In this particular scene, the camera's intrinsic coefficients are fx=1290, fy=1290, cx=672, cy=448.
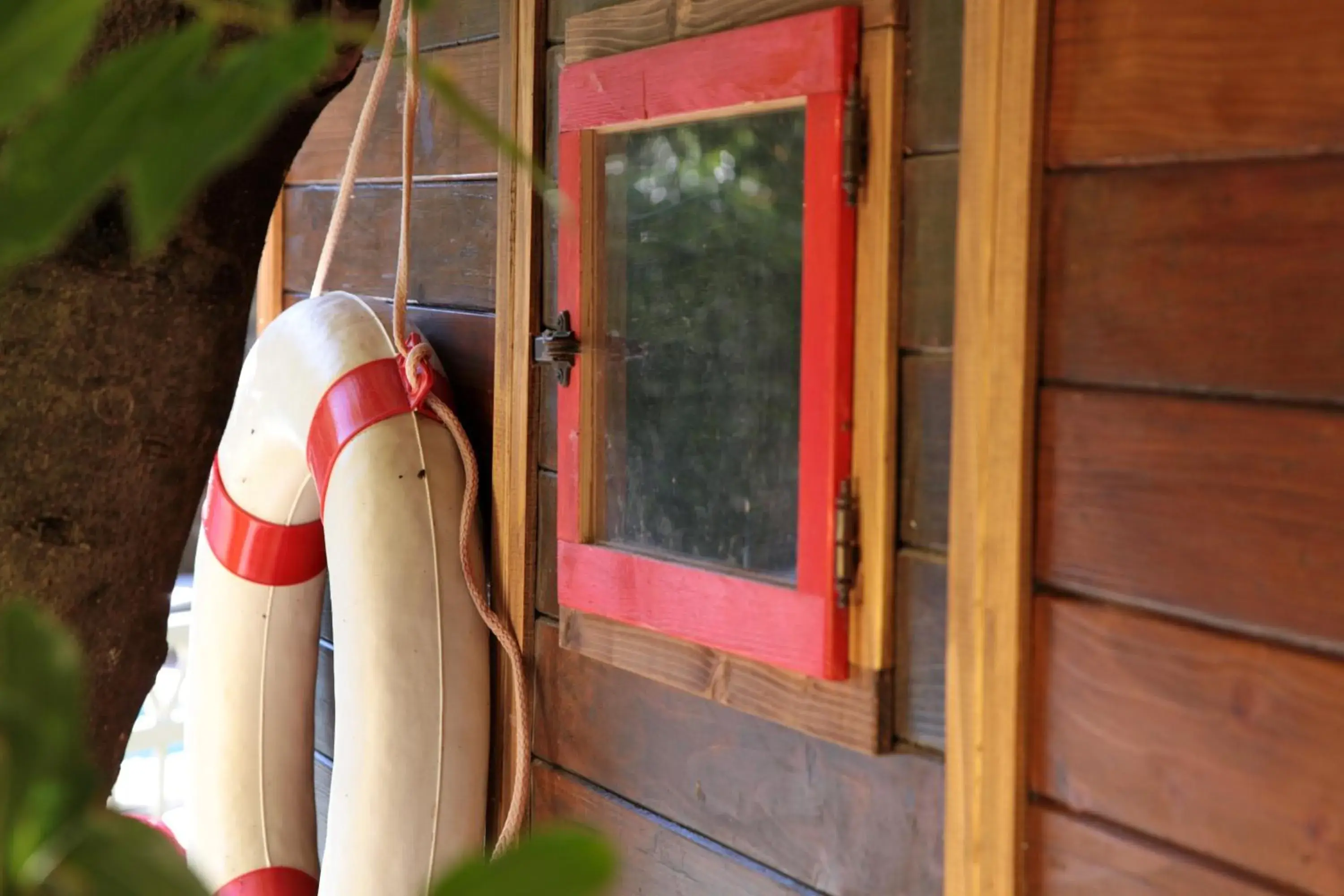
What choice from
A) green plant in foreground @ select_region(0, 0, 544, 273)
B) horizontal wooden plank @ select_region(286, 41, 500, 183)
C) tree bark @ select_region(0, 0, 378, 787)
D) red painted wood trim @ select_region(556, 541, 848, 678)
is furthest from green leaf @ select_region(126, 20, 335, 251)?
horizontal wooden plank @ select_region(286, 41, 500, 183)

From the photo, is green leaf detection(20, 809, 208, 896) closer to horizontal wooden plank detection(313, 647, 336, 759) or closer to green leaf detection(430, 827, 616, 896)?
green leaf detection(430, 827, 616, 896)

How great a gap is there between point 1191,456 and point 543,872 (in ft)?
2.66

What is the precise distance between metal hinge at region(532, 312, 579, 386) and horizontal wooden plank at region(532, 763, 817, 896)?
45 cm

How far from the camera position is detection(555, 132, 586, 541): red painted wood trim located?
133 cm

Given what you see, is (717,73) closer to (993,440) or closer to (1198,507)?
(993,440)

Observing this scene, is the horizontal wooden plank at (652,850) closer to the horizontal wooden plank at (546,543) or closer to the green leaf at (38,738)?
the horizontal wooden plank at (546,543)

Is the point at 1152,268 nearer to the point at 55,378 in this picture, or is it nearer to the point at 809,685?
the point at 809,685

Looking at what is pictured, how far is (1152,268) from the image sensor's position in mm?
868

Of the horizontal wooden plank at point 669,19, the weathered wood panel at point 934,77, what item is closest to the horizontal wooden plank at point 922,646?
the weathered wood panel at point 934,77

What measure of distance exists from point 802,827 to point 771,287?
48cm

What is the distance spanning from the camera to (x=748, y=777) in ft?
3.98

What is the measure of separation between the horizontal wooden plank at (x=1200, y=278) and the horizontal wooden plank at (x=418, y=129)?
73cm

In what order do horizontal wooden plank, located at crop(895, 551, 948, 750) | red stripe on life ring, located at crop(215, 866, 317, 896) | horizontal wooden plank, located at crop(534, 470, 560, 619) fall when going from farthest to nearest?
red stripe on life ring, located at crop(215, 866, 317, 896), horizontal wooden plank, located at crop(534, 470, 560, 619), horizontal wooden plank, located at crop(895, 551, 948, 750)

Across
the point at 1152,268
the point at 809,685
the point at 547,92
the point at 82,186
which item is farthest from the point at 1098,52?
the point at 82,186
